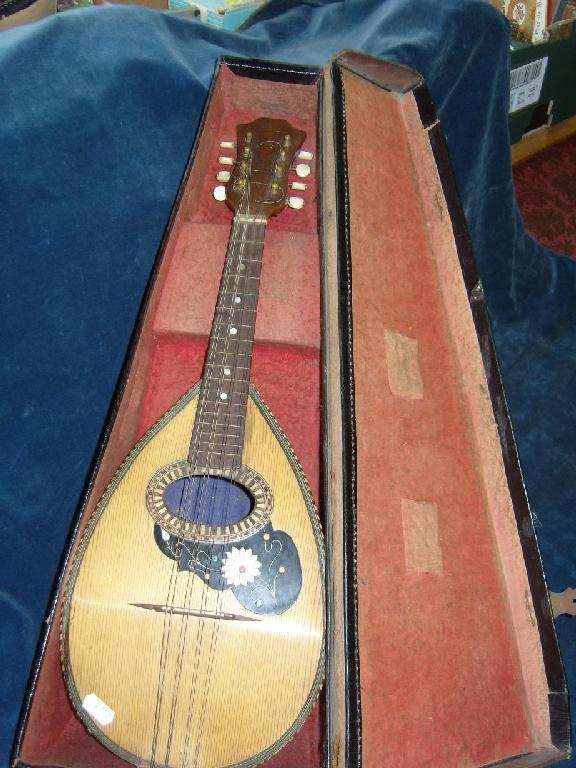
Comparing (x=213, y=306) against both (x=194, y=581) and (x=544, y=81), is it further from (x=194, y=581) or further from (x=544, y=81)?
(x=544, y=81)

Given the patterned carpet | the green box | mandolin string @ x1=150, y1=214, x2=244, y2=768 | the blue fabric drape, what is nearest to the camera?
mandolin string @ x1=150, y1=214, x2=244, y2=768

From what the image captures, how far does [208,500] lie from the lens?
1.04 metres

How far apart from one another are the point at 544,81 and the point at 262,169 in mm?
1914

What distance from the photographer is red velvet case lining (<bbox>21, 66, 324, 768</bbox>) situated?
1.17 meters

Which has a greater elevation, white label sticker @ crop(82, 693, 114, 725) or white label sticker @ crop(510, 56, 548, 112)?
white label sticker @ crop(510, 56, 548, 112)

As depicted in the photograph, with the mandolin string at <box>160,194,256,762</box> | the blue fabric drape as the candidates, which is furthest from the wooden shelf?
the mandolin string at <box>160,194,256,762</box>

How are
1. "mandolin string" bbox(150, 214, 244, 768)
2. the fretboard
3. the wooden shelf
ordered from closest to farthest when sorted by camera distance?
"mandolin string" bbox(150, 214, 244, 768) < the fretboard < the wooden shelf

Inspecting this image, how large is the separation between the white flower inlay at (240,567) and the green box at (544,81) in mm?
2056

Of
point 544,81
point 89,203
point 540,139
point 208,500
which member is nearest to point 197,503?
point 208,500

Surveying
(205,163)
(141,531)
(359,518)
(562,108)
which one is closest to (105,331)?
(205,163)

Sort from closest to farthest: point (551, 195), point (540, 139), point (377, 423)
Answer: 1. point (377, 423)
2. point (551, 195)
3. point (540, 139)

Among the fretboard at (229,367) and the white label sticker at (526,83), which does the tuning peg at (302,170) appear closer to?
the fretboard at (229,367)

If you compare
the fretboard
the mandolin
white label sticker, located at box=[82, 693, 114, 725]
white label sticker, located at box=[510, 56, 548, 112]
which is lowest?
white label sticker, located at box=[82, 693, 114, 725]

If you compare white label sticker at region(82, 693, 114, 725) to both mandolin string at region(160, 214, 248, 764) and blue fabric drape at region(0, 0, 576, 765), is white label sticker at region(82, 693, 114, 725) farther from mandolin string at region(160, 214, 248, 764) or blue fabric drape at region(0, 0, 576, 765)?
blue fabric drape at region(0, 0, 576, 765)
